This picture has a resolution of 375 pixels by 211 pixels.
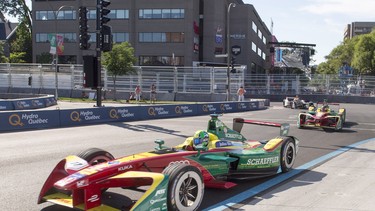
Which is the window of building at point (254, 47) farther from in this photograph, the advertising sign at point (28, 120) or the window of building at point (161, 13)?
the advertising sign at point (28, 120)

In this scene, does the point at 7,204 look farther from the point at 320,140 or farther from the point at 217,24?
the point at 217,24

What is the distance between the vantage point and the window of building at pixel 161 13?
5966cm

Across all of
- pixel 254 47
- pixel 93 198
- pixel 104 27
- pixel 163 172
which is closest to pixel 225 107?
pixel 104 27

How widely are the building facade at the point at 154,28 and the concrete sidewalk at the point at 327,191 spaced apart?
48.9 m

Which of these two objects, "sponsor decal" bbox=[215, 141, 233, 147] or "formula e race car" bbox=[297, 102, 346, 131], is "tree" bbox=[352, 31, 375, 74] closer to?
"formula e race car" bbox=[297, 102, 346, 131]

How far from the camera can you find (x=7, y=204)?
581 cm

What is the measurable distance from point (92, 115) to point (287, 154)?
12.0m

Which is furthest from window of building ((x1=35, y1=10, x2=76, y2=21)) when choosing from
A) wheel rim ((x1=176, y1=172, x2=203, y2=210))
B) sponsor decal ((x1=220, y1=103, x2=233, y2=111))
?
wheel rim ((x1=176, y1=172, x2=203, y2=210))

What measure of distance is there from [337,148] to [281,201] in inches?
243

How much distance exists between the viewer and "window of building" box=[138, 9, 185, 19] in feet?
196

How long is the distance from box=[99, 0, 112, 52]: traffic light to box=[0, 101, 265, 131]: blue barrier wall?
9.91 ft

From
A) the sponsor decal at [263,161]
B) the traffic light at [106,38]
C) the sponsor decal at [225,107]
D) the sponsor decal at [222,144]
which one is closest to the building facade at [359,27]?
the sponsor decal at [225,107]

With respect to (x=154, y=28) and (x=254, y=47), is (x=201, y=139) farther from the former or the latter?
(x=254, y=47)

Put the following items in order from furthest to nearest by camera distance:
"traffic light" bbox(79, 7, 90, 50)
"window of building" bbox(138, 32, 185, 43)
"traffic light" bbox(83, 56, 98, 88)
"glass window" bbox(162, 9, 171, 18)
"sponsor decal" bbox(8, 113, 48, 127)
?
"glass window" bbox(162, 9, 171, 18) → "window of building" bbox(138, 32, 185, 43) → "traffic light" bbox(79, 7, 90, 50) → "traffic light" bbox(83, 56, 98, 88) → "sponsor decal" bbox(8, 113, 48, 127)
